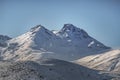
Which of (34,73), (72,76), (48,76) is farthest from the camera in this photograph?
(72,76)

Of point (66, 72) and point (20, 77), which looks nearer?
point (20, 77)

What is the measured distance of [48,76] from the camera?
166m

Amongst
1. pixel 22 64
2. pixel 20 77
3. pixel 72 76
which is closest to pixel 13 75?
pixel 20 77

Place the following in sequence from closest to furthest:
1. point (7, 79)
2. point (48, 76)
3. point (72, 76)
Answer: point (7, 79), point (48, 76), point (72, 76)

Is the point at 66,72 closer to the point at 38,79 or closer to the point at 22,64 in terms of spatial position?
the point at 22,64

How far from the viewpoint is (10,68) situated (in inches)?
6314

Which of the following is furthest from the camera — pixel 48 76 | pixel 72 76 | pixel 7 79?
pixel 72 76

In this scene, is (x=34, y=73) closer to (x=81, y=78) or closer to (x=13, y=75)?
(x=13, y=75)

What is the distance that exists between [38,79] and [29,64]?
23899 mm

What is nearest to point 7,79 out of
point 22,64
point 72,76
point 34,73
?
point 34,73

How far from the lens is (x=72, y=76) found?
636 ft

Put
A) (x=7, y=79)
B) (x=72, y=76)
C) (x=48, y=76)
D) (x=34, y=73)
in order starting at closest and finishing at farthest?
(x=7, y=79)
(x=34, y=73)
(x=48, y=76)
(x=72, y=76)

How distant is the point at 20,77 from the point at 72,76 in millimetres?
52780

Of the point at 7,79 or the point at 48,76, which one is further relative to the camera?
the point at 48,76
